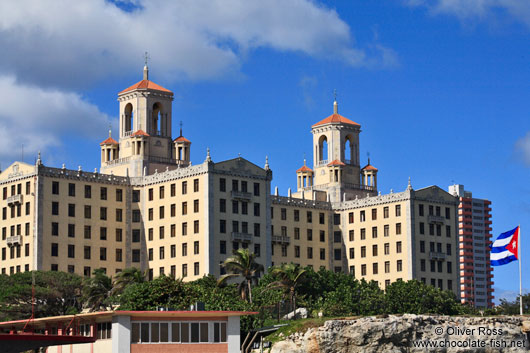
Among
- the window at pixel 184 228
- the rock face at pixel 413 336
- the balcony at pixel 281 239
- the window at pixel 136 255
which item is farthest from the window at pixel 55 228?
the rock face at pixel 413 336

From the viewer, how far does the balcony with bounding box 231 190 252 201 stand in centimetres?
16199

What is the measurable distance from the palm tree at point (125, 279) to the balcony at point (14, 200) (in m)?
18.3

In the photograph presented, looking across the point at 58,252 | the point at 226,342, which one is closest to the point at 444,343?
the point at 226,342

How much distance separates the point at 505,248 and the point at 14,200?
67642 millimetres

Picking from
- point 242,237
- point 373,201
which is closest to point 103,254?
point 242,237

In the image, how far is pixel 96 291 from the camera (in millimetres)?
144375

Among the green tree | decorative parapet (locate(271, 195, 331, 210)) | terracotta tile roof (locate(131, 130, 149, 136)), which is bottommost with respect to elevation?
the green tree

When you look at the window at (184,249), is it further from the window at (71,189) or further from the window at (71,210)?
the window at (71,189)

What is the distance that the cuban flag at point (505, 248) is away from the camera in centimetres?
11456

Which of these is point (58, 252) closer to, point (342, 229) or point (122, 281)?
point (122, 281)

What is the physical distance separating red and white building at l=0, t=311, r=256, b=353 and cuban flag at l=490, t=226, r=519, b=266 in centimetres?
2503

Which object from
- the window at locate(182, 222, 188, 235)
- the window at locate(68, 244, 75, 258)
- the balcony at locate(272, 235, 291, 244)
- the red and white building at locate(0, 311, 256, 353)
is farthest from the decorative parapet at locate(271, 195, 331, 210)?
the red and white building at locate(0, 311, 256, 353)

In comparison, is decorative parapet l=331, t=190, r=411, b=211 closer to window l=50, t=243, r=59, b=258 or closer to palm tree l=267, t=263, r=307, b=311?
palm tree l=267, t=263, r=307, b=311

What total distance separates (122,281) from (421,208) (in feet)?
156
